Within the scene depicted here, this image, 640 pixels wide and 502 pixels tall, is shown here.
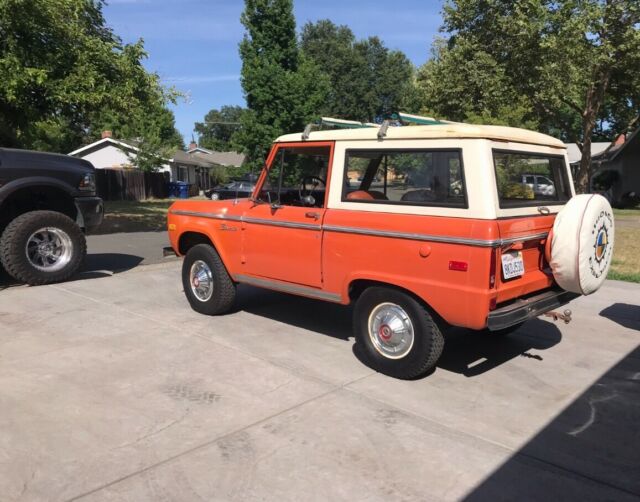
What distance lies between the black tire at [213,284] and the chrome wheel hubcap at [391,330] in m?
2.04

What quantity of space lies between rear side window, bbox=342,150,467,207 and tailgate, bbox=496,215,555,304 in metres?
0.43

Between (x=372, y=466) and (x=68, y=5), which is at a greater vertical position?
(x=68, y=5)

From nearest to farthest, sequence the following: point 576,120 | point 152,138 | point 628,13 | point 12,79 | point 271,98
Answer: point 12,79, point 628,13, point 271,98, point 152,138, point 576,120

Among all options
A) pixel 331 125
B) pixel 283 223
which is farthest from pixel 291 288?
pixel 331 125

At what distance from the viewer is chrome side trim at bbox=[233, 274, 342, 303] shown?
16.5 ft

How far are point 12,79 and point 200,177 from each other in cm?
3828

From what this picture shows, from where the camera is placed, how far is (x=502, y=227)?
406 cm

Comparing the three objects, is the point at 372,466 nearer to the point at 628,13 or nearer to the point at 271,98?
the point at 628,13

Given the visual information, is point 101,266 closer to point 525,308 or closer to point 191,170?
point 525,308

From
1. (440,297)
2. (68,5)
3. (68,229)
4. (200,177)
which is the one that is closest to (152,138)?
(200,177)

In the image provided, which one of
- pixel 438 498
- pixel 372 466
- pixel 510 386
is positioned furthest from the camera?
pixel 510 386

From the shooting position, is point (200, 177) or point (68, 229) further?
point (200, 177)

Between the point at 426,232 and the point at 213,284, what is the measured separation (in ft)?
9.49

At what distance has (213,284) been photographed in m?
6.27
